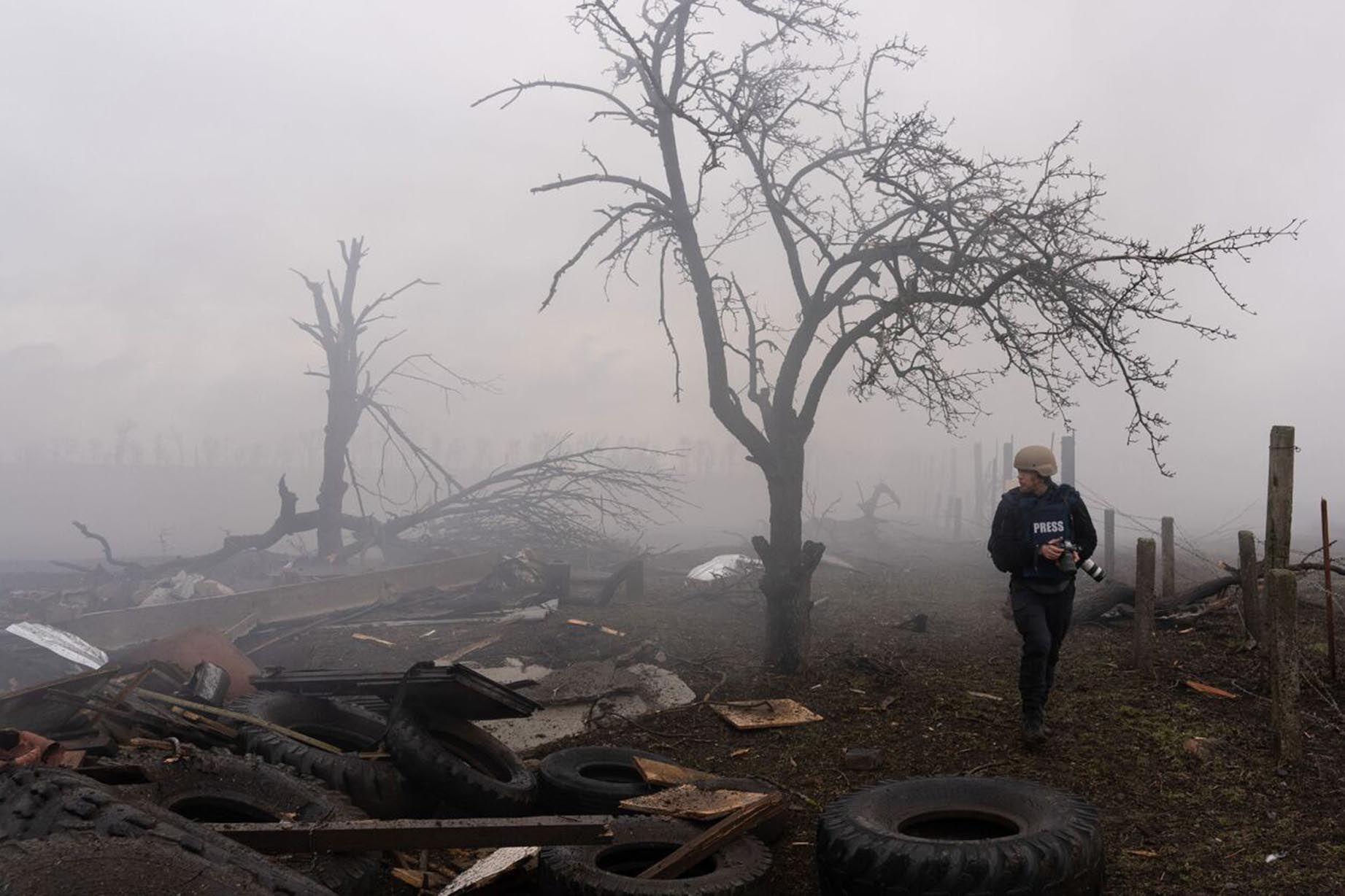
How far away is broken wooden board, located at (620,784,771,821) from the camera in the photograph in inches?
192

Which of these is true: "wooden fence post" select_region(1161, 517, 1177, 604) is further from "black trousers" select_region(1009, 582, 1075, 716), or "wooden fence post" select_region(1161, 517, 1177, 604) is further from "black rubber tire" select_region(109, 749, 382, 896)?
"black rubber tire" select_region(109, 749, 382, 896)

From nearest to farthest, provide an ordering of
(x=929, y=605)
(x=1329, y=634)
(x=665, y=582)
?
(x=1329, y=634), (x=929, y=605), (x=665, y=582)

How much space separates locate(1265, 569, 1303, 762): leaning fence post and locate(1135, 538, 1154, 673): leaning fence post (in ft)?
7.97

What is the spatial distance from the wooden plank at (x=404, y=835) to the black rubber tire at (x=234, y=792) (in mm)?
517

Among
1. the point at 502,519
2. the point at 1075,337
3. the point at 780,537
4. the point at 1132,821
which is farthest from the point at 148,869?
the point at 502,519

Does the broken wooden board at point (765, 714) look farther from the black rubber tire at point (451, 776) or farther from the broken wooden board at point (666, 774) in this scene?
the black rubber tire at point (451, 776)

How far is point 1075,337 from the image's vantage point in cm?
881

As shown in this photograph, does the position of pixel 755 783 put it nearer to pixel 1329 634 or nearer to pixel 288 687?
pixel 288 687

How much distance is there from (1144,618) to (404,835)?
277 inches

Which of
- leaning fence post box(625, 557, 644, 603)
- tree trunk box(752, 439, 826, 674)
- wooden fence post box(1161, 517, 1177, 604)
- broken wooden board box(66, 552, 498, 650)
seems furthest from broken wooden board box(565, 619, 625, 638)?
wooden fence post box(1161, 517, 1177, 604)

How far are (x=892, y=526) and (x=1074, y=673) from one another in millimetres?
33941

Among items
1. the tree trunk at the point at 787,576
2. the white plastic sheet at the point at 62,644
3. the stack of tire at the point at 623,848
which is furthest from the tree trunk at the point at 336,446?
the stack of tire at the point at 623,848

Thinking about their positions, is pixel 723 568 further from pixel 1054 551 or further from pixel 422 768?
pixel 422 768

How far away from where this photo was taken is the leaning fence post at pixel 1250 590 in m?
Answer: 8.57
